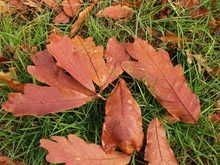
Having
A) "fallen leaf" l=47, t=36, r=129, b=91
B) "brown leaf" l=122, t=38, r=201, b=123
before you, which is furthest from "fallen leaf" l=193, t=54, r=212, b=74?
"fallen leaf" l=47, t=36, r=129, b=91

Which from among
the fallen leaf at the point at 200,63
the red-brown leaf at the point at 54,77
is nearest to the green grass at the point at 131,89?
the fallen leaf at the point at 200,63

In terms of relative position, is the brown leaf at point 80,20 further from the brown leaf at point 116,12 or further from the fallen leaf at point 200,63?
the fallen leaf at point 200,63

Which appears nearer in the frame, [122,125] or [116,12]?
[122,125]

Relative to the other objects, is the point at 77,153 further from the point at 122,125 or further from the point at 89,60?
the point at 89,60

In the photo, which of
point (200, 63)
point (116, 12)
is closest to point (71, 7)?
point (116, 12)

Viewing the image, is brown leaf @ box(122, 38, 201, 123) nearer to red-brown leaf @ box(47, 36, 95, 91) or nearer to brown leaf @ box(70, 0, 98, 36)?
red-brown leaf @ box(47, 36, 95, 91)
